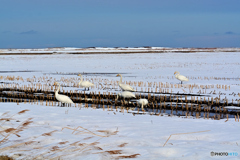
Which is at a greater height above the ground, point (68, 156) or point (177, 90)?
point (177, 90)

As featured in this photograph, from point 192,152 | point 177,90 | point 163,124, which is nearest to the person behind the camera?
point 192,152

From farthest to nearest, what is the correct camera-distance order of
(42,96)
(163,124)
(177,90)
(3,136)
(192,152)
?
(177,90)
(42,96)
(163,124)
(3,136)
(192,152)

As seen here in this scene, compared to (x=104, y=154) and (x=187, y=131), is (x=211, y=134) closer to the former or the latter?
(x=187, y=131)

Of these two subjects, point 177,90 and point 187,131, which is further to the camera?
point 177,90

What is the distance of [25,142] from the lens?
7.22 meters

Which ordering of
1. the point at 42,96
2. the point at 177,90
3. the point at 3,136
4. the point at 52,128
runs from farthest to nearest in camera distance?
1. the point at 177,90
2. the point at 42,96
3. the point at 52,128
4. the point at 3,136

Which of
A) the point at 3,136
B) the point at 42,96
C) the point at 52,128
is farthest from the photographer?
the point at 42,96

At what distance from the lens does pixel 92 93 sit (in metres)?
19.3

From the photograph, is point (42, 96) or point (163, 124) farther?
point (42, 96)

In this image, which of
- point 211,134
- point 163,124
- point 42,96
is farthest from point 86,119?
point 42,96

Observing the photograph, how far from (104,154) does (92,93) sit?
13073mm

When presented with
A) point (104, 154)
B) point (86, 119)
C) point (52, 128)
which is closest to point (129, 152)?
point (104, 154)

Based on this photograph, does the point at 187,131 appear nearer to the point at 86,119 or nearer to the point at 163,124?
the point at 163,124

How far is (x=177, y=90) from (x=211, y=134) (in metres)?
12.5
